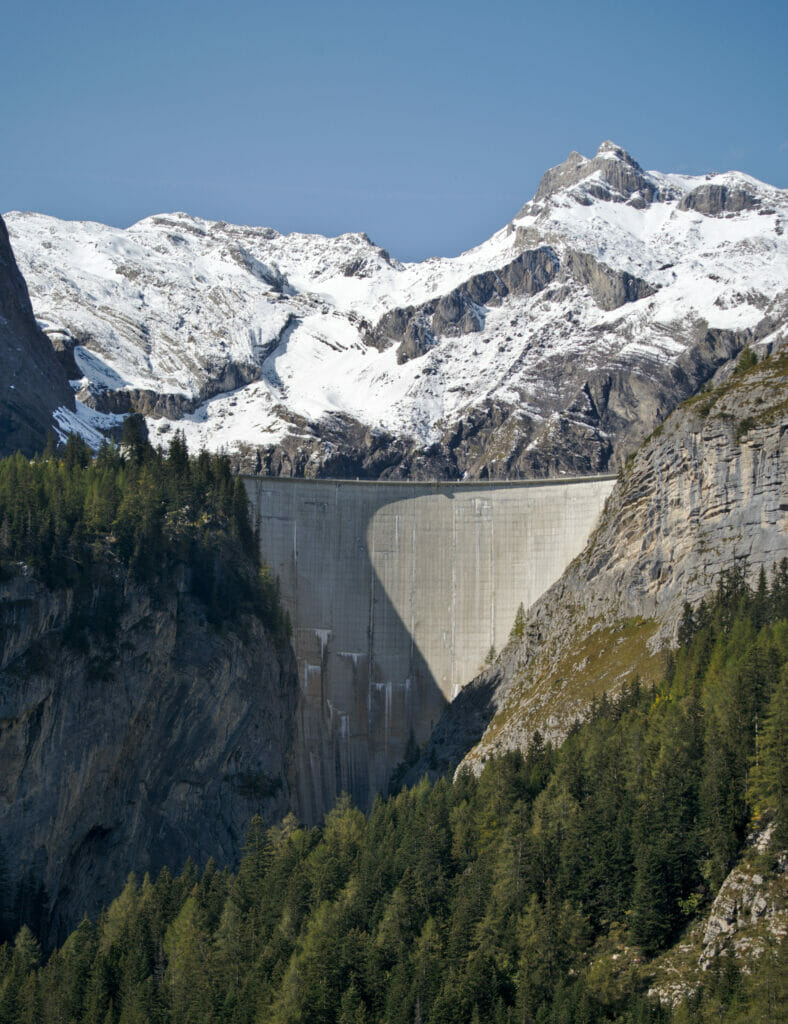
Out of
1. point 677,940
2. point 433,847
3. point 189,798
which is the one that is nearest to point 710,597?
point 433,847

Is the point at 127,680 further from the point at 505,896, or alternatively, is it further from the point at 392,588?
the point at 505,896

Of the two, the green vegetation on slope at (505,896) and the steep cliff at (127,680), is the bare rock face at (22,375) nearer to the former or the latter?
the steep cliff at (127,680)

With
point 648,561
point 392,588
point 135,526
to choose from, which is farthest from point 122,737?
point 648,561

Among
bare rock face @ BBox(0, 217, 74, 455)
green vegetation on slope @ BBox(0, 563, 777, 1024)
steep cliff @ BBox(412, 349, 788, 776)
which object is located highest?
bare rock face @ BBox(0, 217, 74, 455)

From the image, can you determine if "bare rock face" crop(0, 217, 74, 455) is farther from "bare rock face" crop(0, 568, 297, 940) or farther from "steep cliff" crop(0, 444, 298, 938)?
"bare rock face" crop(0, 568, 297, 940)

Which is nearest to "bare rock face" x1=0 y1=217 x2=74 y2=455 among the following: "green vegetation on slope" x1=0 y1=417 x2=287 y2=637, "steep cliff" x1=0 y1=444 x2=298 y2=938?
"green vegetation on slope" x1=0 y1=417 x2=287 y2=637

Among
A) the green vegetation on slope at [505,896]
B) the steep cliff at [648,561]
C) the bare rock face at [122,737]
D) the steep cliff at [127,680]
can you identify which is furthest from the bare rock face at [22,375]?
the green vegetation on slope at [505,896]

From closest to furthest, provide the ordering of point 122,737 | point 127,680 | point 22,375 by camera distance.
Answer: point 122,737 < point 127,680 < point 22,375
